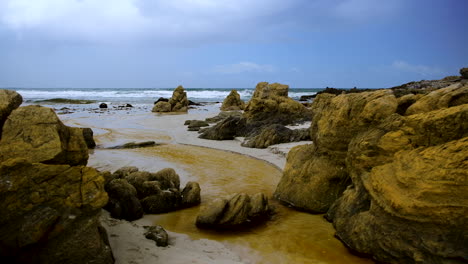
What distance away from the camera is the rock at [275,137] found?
45.3ft

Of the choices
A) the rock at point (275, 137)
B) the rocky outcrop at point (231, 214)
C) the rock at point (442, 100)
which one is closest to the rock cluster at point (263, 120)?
the rock at point (275, 137)

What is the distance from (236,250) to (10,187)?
3.14 m

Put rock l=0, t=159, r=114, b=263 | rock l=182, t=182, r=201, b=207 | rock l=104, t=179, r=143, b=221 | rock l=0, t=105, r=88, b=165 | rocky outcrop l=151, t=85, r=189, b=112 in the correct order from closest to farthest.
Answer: rock l=0, t=159, r=114, b=263 < rock l=0, t=105, r=88, b=165 < rock l=104, t=179, r=143, b=221 < rock l=182, t=182, r=201, b=207 < rocky outcrop l=151, t=85, r=189, b=112

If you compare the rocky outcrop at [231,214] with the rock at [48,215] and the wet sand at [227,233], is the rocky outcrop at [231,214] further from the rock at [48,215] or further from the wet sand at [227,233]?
the rock at [48,215]

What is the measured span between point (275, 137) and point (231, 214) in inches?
310

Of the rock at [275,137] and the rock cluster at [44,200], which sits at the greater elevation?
the rock cluster at [44,200]

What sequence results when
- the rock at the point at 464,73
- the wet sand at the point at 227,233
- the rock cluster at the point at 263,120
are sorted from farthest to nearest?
the rock at the point at 464,73, the rock cluster at the point at 263,120, the wet sand at the point at 227,233

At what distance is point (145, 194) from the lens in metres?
7.33

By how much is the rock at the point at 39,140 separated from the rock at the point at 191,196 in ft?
9.96

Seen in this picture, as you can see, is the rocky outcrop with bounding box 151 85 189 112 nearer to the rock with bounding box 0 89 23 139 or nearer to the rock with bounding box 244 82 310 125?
the rock with bounding box 244 82 310 125

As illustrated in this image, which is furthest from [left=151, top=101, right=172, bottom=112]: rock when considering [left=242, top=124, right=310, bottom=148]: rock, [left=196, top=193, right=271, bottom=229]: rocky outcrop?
[left=196, top=193, right=271, bottom=229]: rocky outcrop

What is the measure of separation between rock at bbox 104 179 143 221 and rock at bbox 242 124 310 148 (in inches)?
310

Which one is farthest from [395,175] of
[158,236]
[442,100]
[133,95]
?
[133,95]

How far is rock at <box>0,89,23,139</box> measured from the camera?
4.51 metres
